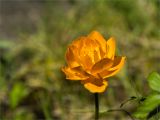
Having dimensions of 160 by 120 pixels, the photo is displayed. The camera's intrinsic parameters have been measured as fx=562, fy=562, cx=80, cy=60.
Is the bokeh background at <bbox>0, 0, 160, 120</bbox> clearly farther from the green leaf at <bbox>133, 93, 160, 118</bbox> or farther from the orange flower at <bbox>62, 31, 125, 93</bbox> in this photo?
the green leaf at <bbox>133, 93, 160, 118</bbox>

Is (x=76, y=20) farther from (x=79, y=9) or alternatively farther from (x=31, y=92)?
(x=31, y=92)

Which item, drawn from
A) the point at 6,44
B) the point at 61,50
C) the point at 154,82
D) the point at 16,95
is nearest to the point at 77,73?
the point at 154,82

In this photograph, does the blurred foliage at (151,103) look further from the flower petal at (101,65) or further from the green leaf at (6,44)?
the green leaf at (6,44)

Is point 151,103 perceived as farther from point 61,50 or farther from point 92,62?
point 61,50

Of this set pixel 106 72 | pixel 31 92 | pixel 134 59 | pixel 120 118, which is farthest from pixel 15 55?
pixel 106 72

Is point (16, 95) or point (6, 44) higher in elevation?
point (6, 44)

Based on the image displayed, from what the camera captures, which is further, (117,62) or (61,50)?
(61,50)

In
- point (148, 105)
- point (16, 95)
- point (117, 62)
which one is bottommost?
point (16, 95)
